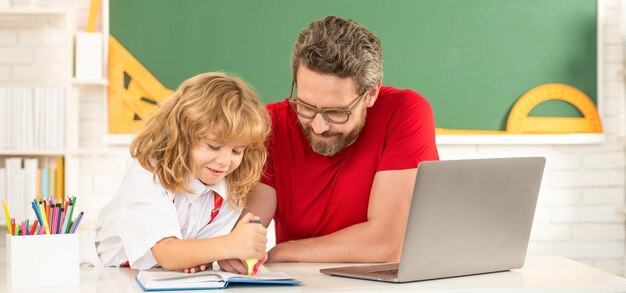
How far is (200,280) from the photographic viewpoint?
1473mm

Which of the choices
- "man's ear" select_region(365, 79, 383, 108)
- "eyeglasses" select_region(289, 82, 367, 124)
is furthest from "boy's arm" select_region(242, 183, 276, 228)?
"man's ear" select_region(365, 79, 383, 108)

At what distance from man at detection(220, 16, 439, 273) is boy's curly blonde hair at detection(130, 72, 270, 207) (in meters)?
0.14

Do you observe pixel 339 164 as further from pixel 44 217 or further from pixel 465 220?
pixel 44 217

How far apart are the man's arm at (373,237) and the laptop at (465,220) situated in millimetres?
234

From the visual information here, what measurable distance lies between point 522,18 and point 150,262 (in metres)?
2.55

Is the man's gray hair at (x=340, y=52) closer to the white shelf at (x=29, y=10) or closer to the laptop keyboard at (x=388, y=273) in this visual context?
the laptop keyboard at (x=388, y=273)

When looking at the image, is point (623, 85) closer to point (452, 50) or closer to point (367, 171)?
point (452, 50)

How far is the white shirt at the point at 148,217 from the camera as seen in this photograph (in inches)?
66.8

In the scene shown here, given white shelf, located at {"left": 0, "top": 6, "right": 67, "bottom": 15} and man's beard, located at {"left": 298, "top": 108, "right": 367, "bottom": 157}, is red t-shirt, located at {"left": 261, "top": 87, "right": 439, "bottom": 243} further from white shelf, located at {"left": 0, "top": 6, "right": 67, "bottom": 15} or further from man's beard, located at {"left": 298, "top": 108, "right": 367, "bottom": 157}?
white shelf, located at {"left": 0, "top": 6, "right": 67, "bottom": 15}

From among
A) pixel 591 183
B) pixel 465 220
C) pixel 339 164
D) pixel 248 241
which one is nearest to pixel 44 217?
pixel 248 241

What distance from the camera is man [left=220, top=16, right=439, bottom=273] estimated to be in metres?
2.00

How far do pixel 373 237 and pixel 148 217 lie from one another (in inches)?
23.1

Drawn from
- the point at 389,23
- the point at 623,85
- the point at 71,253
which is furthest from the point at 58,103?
the point at 623,85

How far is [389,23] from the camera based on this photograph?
371 cm
